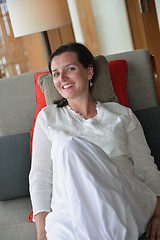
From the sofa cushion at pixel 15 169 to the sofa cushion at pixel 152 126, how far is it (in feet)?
1.83

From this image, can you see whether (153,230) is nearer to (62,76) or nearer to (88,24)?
(62,76)

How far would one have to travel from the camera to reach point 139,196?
123 centimetres

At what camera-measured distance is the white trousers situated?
114 centimetres

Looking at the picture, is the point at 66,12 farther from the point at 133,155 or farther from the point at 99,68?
the point at 133,155

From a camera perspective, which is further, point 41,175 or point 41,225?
point 41,175

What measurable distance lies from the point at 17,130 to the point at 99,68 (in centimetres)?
57

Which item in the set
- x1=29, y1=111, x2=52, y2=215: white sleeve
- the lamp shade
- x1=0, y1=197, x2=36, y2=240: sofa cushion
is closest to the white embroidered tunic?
x1=29, y1=111, x2=52, y2=215: white sleeve

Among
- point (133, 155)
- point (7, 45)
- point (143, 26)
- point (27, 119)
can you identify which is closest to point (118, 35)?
point (143, 26)

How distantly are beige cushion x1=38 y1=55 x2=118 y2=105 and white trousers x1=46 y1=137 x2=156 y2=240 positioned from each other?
1.97 ft

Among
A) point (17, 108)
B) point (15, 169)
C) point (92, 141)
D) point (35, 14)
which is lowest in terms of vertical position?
point (15, 169)

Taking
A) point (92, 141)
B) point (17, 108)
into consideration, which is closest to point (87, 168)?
point (92, 141)

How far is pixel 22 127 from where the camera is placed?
81.6 inches

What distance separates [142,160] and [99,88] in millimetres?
445

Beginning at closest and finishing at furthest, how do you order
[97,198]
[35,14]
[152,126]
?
[97,198] < [152,126] < [35,14]
